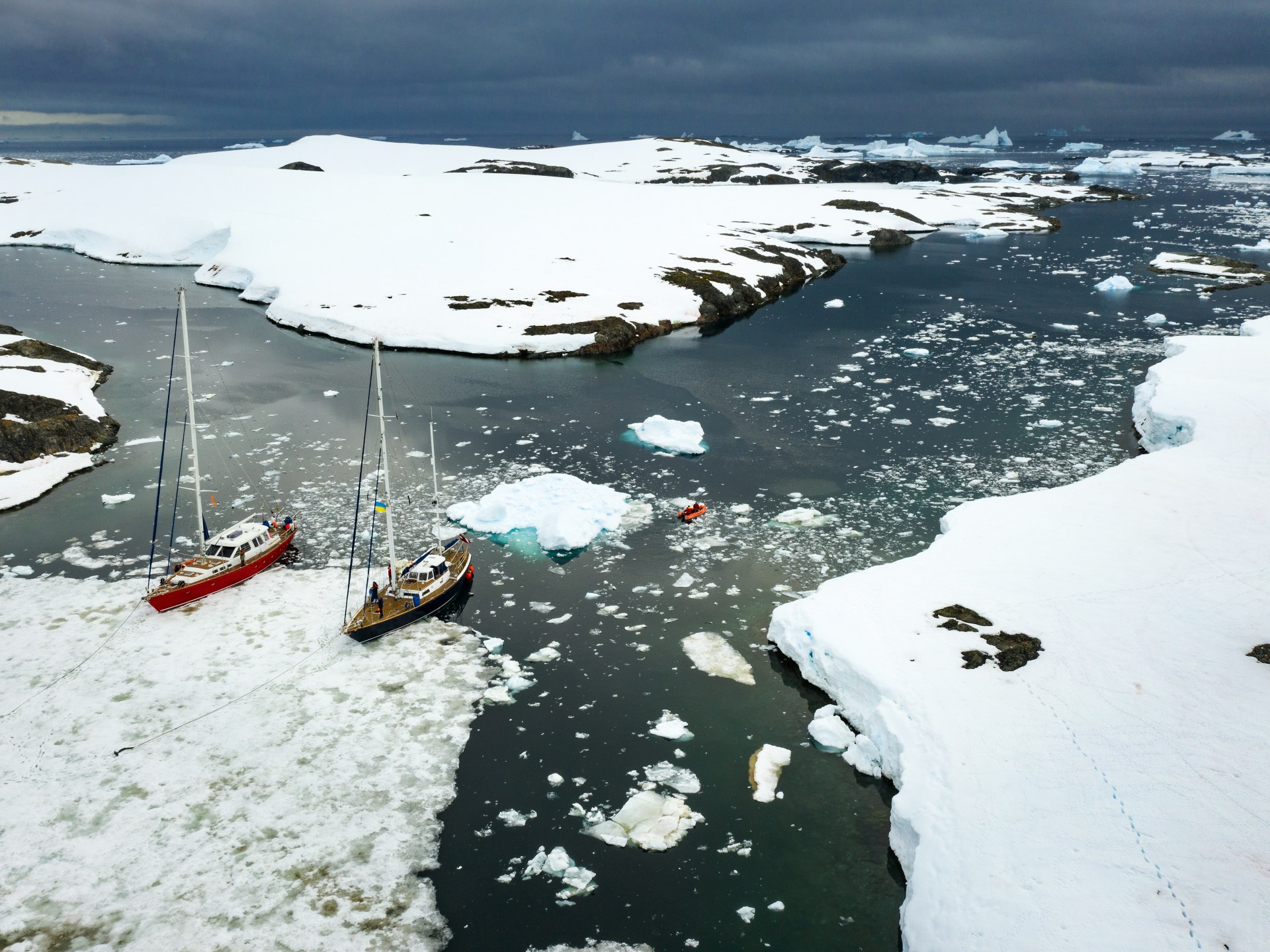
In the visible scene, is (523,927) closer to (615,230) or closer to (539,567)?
(539,567)

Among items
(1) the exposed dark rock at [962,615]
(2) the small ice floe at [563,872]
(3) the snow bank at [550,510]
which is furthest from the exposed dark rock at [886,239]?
(2) the small ice floe at [563,872]

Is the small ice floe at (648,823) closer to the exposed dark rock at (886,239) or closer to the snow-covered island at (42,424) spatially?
the snow-covered island at (42,424)

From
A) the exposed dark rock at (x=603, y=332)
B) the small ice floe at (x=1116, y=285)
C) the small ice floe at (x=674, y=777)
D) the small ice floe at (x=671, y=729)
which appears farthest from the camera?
the small ice floe at (x=1116, y=285)

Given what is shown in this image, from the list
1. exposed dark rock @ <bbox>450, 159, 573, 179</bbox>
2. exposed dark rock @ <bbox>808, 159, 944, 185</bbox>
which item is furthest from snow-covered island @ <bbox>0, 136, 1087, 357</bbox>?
exposed dark rock @ <bbox>808, 159, 944, 185</bbox>

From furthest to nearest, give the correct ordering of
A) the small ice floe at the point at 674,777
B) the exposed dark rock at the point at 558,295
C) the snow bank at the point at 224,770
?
the exposed dark rock at the point at 558,295, the small ice floe at the point at 674,777, the snow bank at the point at 224,770

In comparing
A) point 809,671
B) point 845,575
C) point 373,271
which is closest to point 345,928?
point 809,671

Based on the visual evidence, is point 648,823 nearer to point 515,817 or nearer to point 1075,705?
point 515,817

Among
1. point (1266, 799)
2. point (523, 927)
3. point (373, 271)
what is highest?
point (373, 271)
